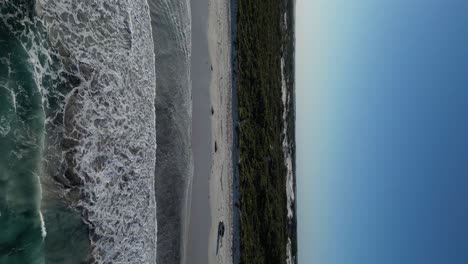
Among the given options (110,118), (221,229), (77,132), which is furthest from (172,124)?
(221,229)

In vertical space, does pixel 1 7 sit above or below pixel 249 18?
below

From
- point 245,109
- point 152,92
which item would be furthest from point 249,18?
point 152,92

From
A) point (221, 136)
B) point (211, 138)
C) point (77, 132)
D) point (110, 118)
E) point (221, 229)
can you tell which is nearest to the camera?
point (77, 132)

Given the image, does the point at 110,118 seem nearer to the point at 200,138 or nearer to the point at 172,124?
the point at 172,124

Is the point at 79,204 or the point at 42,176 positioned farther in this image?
the point at 79,204

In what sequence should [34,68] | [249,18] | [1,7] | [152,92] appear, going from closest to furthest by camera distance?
[1,7] → [34,68] → [152,92] → [249,18]

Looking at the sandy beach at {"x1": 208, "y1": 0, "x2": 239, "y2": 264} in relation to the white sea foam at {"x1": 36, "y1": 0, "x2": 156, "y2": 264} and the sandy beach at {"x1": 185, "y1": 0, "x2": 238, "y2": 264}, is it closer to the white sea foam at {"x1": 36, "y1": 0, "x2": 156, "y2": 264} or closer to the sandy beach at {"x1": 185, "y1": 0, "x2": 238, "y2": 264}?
the sandy beach at {"x1": 185, "y1": 0, "x2": 238, "y2": 264}

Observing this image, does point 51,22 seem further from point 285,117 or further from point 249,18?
point 285,117
